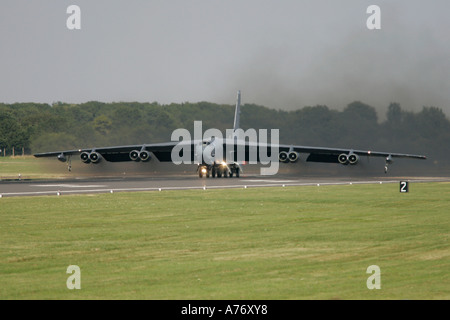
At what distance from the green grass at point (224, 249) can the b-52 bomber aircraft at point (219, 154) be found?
87.2 ft

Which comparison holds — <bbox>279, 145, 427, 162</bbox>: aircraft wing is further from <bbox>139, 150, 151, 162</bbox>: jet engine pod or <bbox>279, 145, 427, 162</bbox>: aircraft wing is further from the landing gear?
<bbox>139, 150, 151, 162</bbox>: jet engine pod

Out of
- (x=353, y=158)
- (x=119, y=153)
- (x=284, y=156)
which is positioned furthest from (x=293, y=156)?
(x=119, y=153)

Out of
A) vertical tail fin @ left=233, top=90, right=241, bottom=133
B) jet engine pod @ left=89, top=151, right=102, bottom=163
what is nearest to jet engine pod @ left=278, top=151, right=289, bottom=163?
vertical tail fin @ left=233, top=90, right=241, bottom=133

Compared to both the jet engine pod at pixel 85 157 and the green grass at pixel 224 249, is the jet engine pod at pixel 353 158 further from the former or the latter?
the green grass at pixel 224 249

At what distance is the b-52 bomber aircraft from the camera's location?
191 ft

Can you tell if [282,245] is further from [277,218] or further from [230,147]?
[230,147]

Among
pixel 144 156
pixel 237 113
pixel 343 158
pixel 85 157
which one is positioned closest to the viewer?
pixel 85 157

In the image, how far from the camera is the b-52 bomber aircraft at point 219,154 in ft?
191

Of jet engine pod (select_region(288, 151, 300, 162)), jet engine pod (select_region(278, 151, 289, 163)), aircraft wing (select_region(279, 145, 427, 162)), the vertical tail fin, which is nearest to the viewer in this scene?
aircraft wing (select_region(279, 145, 427, 162))

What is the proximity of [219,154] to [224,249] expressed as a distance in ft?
134

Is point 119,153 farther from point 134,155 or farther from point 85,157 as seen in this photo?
point 85,157

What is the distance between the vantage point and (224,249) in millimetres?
16859

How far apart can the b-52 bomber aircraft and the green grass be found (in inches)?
1046

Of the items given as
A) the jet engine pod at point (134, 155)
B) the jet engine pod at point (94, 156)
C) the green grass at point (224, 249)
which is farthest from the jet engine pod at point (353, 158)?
the green grass at point (224, 249)
